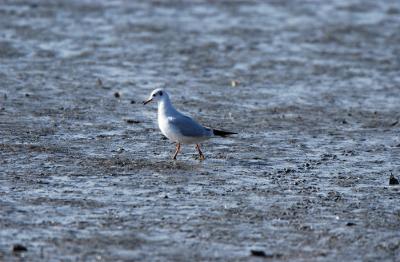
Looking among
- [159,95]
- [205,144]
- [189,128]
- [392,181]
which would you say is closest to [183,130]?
[189,128]

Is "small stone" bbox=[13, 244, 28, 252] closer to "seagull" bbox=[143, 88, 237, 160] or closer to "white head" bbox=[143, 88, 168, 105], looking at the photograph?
"seagull" bbox=[143, 88, 237, 160]

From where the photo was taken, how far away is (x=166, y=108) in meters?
12.8

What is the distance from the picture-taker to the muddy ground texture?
910 cm

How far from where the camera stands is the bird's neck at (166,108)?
1270 cm

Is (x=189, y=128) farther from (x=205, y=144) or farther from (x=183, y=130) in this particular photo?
(x=205, y=144)

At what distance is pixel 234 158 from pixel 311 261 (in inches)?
165

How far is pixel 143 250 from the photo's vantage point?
857 cm

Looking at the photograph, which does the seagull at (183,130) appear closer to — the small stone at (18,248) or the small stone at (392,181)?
the small stone at (392,181)

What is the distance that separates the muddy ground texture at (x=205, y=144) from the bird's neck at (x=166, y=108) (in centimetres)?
50

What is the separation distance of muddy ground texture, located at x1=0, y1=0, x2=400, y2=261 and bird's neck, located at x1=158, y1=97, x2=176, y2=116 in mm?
496

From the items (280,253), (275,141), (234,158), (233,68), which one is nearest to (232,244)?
(280,253)

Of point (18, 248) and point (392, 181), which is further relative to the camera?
point (392, 181)

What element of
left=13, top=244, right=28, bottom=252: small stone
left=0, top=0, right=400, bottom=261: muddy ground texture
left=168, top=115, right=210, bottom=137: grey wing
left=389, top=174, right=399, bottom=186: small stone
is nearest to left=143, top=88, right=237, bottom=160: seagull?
left=168, top=115, right=210, bottom=137: grey wing

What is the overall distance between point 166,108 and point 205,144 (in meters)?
0.93
